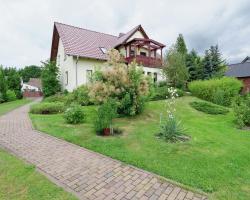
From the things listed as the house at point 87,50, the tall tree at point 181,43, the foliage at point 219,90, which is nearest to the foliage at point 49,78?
the house at point 87,50

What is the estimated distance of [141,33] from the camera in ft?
77.6

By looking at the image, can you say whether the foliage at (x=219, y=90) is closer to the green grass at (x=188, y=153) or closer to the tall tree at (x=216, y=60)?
the tall tree at (x=216, y=60)

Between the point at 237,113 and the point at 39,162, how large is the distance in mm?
9079

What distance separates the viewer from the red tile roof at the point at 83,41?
1897cm

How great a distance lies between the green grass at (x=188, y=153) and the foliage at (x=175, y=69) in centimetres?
1155

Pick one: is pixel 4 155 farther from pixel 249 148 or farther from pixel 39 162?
pixel 249 148

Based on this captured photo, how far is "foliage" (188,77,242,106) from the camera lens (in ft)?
52.9

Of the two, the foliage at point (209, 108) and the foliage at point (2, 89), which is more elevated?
the foliage at point (2, 89)

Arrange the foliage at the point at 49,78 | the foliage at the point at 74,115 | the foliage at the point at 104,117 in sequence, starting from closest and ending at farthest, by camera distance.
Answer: the foliage at the point at 104,117 < the foliage at the point at 74,115 < the foliage at the point at 49,78

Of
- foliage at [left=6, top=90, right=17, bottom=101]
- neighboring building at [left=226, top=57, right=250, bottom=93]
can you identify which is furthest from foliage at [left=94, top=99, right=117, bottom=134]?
neighboring building at [left=226, top=57, right=250, bottom=93]

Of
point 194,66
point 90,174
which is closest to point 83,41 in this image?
point 194,66

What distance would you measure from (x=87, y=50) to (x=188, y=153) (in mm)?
16875

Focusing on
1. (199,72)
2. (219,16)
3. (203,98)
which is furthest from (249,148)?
(199,72)

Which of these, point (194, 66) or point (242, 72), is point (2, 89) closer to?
point (194, 66)
